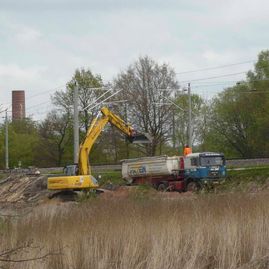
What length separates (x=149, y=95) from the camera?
7119 centimetres

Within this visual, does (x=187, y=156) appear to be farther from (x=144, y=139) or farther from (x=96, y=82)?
(x=96, y=82)

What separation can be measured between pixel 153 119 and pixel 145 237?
196 feet

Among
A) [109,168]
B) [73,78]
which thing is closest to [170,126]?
[109,168]

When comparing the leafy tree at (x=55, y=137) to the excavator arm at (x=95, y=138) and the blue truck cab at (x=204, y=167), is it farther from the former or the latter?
the excavator arm at (x=95, y=138)

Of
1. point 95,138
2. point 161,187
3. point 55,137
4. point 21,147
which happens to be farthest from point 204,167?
point 21,147

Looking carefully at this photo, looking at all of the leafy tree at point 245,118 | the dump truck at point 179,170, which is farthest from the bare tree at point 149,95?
the dump truck at point 179,170

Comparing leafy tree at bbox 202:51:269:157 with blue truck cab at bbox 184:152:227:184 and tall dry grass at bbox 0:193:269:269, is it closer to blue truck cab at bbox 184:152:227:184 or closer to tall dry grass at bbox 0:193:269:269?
blue truck cab at bbox 184:152:227:184

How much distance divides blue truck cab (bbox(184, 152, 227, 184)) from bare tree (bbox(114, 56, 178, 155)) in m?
23.7

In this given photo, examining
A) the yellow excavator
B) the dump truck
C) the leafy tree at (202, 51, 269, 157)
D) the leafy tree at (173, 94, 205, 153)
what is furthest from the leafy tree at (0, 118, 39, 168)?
the yellow excavator

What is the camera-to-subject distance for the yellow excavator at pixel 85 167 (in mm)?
38000

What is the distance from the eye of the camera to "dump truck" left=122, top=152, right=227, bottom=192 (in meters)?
45.0

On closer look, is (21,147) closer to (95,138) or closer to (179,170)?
(179,170)

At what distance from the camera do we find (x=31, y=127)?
311 feet

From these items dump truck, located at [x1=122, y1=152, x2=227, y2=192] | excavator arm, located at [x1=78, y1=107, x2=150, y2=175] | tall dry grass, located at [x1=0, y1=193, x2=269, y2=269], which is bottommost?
tall dry grass, located at [x1=0, y1=193, x2=269, y2=269]
